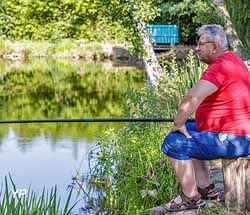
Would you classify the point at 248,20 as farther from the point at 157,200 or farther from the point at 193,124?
the point at 193,124

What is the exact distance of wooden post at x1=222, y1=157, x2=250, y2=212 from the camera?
3.58 metres

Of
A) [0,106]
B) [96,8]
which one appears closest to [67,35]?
[96,8]

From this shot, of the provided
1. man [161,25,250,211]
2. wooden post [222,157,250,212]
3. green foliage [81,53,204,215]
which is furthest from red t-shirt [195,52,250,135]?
green foliage [81,53,204,215]

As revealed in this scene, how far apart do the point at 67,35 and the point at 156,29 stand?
327 centimetres

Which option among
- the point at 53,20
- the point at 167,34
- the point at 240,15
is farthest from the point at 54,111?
the point at 53,20

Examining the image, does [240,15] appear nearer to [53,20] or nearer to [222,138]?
[222,138]

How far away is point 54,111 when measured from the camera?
11484mm

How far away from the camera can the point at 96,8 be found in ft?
71.6

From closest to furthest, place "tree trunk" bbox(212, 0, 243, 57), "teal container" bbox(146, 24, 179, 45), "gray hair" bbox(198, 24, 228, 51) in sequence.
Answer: "gray hair" bbox(198, 24, 228, 51), "tree trunk" bbox(212, 0, 243, 57), "teal container" bbox(146, 24, 179, 45)

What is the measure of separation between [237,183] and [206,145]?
0.31m

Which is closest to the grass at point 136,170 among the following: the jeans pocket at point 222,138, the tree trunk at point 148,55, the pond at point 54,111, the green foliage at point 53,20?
the pond at point 54,111

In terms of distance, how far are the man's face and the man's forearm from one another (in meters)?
→ 0.26

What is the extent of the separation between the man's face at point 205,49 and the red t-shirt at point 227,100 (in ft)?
0.17

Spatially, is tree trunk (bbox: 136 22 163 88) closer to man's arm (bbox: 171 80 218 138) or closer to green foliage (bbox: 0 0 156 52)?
man's arm (bbox: 171 80 218 138)
